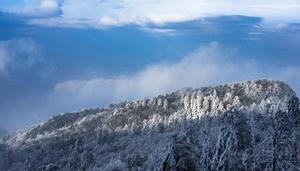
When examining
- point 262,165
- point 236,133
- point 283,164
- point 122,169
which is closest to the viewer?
point 283,164

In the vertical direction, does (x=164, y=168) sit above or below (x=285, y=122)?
below

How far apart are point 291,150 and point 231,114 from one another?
11.0 metres

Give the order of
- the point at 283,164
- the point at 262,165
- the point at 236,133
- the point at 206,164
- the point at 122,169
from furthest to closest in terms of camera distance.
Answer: the point at 122,169, the point at 236,133, the point at 206,164, the point at 262,165, the point at 283,164

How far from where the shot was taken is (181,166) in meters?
43.6

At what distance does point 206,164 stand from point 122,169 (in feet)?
474

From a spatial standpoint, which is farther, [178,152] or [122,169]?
[122,169]

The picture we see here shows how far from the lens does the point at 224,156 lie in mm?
40906

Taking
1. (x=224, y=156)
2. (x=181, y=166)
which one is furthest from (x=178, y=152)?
(x=224, y=156)

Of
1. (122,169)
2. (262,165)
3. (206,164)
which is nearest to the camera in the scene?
(262,165)

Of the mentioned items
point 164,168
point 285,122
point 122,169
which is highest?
point 285,122

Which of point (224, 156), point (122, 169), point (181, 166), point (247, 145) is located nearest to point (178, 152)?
point (181, 166)

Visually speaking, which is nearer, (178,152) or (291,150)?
(291,150)

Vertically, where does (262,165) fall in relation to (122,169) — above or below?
above

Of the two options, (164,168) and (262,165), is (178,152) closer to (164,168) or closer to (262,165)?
(164,168)
